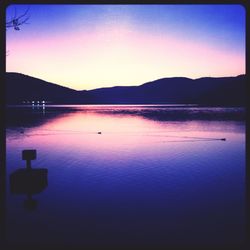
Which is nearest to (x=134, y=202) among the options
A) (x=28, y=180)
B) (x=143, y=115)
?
(x=28, y=180)

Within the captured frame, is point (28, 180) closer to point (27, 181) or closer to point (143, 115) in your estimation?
point (27, 181)

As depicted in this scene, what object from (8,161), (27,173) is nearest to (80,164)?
(8,161)

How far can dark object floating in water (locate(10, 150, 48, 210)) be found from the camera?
6.03m

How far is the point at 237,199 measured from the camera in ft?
23.2

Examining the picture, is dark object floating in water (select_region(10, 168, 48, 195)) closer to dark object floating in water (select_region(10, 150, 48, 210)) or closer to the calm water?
dark object floating in water (select_region(10, 150, 48, 210))

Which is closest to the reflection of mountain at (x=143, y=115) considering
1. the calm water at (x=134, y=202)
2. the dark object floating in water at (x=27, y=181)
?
the calm water at (x=134, y=202)

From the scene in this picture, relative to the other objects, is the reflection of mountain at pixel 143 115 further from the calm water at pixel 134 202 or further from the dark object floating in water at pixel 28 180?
the dark object floating in water at pixel 28 180

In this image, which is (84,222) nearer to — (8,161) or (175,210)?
(175,210)

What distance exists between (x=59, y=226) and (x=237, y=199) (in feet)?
14.6

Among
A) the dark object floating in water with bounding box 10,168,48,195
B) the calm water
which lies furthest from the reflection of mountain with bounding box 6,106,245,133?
the dark object floating in water with bounding box 10,168,48,195

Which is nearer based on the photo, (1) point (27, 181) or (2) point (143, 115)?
(1) point (27, 181)

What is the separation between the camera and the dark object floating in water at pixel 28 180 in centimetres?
603

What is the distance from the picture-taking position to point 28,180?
Answer: 6.12 metres

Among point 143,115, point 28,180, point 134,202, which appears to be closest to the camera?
point 28,180
